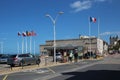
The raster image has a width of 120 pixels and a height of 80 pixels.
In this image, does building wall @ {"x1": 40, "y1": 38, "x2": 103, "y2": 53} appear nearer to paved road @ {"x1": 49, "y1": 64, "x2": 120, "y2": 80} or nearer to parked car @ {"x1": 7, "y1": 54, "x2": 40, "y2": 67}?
parked car @ {"x1": 7, "y1": 54, "x2": 40, "y2": 67}

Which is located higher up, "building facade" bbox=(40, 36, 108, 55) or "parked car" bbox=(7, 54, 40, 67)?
"building facade" bbox=(40, 36, 108, 55)

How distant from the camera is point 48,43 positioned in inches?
5034

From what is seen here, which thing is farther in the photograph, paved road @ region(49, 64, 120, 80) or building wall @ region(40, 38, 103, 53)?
building wall @ region(40, 38, 103, 53)

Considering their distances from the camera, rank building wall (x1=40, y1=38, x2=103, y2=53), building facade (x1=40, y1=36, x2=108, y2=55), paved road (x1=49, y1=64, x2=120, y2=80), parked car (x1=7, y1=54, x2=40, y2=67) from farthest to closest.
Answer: building wall (x1=40, y1=38, x2=103, y2=53), building facade (x1=40, y1=36, x2=108, y2=55), parked car (x1=7, y1=54, x2=40, y2=67), paved road (x1=49, y1=64, x2=120, y2=80)

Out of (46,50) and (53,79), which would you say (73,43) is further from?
(53,79)

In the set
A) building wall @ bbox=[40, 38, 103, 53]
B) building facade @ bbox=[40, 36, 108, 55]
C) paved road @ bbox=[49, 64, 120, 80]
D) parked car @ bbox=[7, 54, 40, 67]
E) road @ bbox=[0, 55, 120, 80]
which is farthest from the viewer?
building wall @ bbox=[40, 38, 103, 53]

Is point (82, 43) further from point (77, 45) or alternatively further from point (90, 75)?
point (90, 75)

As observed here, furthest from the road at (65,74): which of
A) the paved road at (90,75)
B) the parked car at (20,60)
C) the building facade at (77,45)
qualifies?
the building facade at (77,45)

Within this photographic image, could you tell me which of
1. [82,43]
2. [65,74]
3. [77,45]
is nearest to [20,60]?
[65,74]

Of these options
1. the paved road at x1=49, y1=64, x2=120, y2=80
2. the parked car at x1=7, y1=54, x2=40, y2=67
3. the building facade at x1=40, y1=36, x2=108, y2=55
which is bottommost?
the paved road at x1=49, y1=64, x2=120, y2=80

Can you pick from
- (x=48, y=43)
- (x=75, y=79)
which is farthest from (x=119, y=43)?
(x=75, y=79)

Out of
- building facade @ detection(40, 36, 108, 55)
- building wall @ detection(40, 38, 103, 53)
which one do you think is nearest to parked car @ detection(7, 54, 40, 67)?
building facade @ detection(40, 36, 108, 55)

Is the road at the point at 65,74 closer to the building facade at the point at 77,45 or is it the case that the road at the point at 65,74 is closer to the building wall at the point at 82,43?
the building facade at the point at 77,45

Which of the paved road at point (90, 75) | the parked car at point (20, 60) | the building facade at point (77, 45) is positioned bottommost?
the paved road at point (90, 75)
